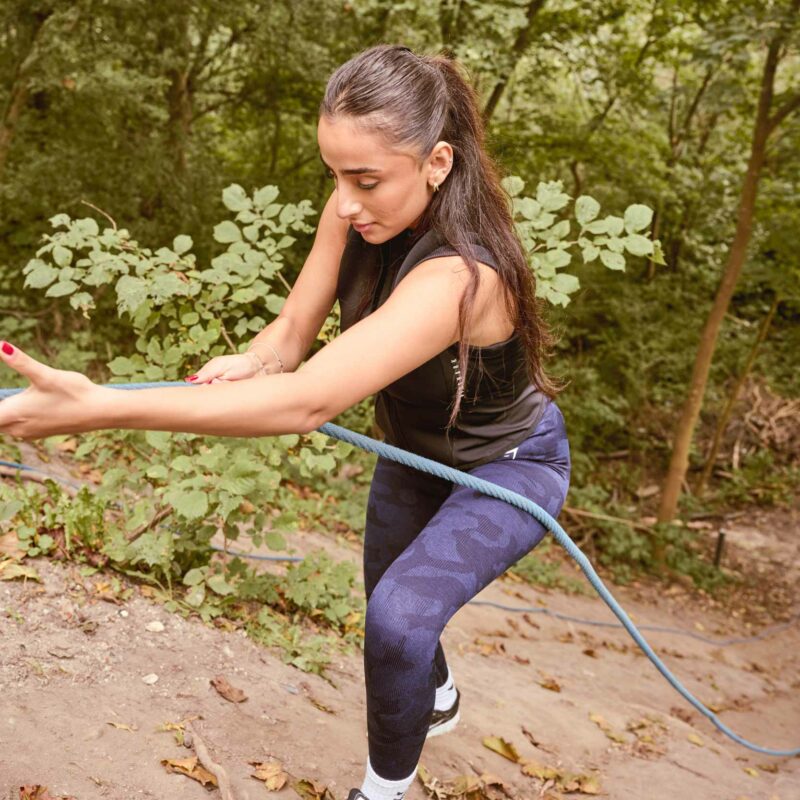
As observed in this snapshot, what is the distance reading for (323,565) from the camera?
3.55 meters

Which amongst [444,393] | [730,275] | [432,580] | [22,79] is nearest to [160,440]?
[444,393]

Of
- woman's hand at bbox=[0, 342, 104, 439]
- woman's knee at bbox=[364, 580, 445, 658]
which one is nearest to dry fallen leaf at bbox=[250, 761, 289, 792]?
woman's knee at bbox=[364, 580, 445, 658]

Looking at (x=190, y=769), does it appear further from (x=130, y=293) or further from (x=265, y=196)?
(x=265, y=196)

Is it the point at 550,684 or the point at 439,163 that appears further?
the point at 550,684

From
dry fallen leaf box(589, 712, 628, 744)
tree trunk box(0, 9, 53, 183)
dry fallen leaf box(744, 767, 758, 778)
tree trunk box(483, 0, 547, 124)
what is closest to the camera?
dry fallen leaf box(589, 712, 628, 744)

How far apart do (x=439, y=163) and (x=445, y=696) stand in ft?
5.94

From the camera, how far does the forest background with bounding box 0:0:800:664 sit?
9.57 feet

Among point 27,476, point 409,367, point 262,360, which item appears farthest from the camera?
point 27,476

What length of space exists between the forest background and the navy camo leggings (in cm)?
76

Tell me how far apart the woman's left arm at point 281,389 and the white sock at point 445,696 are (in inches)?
58.9

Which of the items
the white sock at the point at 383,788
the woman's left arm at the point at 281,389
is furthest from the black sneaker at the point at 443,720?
the woman's left arm at the point at 281,389

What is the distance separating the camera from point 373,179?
1738 millimetres

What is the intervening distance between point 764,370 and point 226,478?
10.6 m

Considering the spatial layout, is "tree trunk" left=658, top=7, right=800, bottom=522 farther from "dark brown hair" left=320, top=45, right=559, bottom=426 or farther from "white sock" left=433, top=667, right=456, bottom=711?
"white sock" left=433, top=667, right=456, bottom=711
